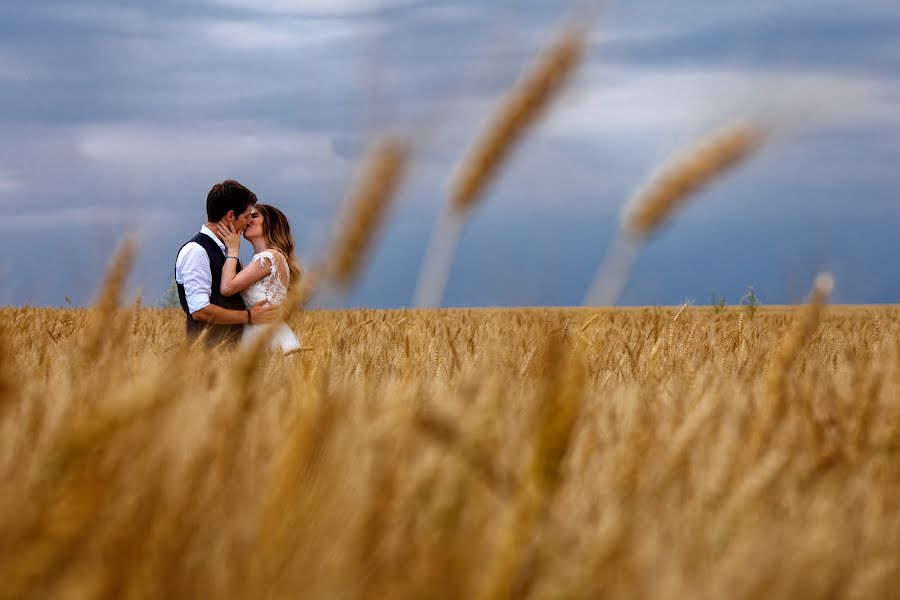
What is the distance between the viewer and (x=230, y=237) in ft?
16.4

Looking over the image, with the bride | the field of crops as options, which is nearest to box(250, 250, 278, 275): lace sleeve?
the bride

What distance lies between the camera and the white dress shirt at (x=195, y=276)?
190 inches

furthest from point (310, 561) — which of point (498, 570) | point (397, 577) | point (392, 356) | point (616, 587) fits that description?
point (392, 356)

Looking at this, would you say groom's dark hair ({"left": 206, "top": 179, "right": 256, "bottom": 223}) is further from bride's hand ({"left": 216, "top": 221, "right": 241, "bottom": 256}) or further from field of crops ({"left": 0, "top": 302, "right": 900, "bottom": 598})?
field of crops ({"left": 0, "top": 302, "right": 900, "bottom": 598})

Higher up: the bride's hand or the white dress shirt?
the bride's hand

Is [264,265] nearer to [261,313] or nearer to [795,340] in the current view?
[261,313]

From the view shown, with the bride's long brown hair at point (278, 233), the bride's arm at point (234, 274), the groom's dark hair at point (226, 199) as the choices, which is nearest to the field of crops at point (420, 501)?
the bride's arm at point (234, 274)

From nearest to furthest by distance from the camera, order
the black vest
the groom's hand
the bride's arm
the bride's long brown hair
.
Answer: the bride's arm
the groom's hand
the black vest
the bride's long brown hair

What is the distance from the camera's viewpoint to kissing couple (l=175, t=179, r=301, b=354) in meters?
4.83

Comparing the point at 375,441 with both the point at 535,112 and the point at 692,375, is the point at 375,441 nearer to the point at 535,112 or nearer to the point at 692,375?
the point at 535,112

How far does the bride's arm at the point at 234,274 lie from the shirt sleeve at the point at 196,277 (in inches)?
3.4

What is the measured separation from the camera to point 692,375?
3.25 meters

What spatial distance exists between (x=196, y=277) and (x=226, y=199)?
1.45ft

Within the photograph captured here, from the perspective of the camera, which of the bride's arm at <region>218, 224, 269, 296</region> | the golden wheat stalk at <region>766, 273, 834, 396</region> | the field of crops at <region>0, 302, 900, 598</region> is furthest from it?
the bride's arm at <region>218, 224, 269, 296</region>
